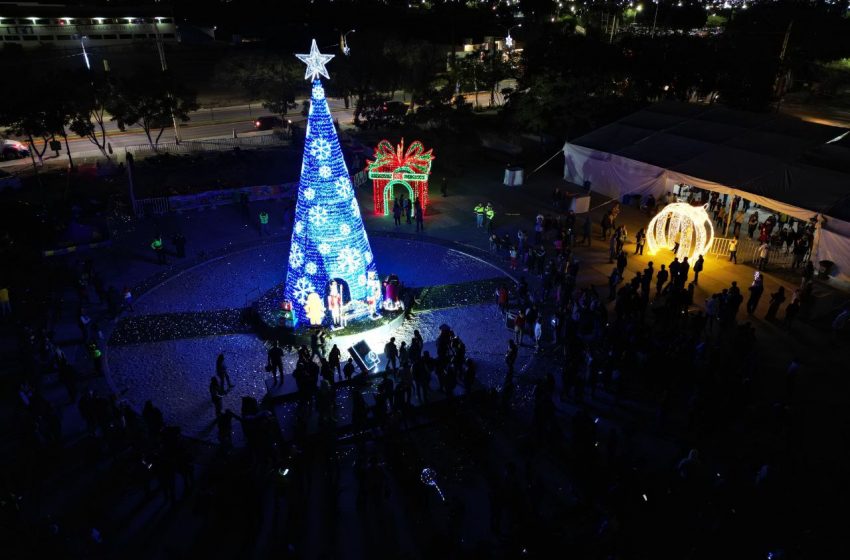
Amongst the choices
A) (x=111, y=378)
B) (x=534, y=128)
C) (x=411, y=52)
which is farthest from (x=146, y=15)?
(x=111, y=378)

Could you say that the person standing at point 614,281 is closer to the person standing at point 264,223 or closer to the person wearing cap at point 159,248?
the person standing at point 264,223

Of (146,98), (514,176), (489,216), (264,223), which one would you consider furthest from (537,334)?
(146,98)

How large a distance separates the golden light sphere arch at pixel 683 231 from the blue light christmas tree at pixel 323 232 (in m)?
10.1

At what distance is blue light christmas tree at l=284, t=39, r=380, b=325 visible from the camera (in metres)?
14.3

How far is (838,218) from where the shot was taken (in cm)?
1797

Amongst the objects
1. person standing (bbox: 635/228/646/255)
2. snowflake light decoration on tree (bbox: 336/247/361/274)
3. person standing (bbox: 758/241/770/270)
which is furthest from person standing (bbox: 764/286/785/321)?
snowflake light decoration on tree (bbox: 336/247/361/274)

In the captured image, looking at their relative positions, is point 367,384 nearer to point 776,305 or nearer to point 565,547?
point 565,547

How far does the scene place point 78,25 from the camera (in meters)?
50.1

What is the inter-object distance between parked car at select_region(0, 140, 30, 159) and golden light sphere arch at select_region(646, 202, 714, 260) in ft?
118

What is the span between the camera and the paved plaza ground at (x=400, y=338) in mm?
10078

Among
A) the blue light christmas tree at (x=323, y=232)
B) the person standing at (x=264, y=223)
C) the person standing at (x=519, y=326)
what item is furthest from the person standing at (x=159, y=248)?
the person standing at (x=519, y=326)

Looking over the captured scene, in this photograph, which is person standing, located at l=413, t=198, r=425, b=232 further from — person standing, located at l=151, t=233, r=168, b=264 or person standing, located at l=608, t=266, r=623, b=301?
person standing, located at l=151, t=233, r=168, b=264

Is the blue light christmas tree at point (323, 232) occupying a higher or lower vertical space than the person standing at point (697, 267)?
higher

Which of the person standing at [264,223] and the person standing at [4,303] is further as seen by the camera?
the person standing at [264,223]
